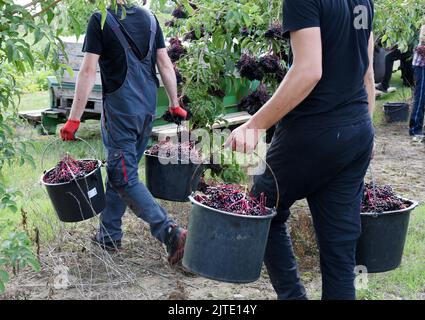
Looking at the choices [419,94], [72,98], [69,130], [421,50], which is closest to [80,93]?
[69,130]

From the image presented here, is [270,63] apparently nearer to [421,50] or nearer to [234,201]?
[234,201]

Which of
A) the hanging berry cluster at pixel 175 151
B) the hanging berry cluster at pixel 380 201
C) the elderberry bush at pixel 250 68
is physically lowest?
the hanging berry cluster at pixel 175 151

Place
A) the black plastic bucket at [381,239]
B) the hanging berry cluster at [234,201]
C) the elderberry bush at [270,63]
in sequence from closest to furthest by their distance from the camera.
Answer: the hanging berry cluster at [234,201] → the black plastic bucket at [381,239] → the elderberry bush at [270,63]

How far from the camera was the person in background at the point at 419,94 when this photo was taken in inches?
342

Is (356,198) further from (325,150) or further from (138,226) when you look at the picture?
(138,226)

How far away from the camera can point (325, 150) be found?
9.59 feet

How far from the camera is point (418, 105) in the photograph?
30.2ft

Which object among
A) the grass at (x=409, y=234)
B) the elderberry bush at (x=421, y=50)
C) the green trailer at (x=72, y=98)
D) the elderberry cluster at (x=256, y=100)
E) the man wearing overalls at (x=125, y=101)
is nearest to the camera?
the grass at (x=409, y=234)

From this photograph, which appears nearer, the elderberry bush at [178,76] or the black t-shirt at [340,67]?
the black t-shirt at [340,67]

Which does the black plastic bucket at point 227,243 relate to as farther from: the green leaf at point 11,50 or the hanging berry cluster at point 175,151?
the hanging berry cluster at point 175,151

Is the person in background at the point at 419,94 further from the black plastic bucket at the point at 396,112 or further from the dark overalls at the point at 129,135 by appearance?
the dark overalls at the point at 129,135

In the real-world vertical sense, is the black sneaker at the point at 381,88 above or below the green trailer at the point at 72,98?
below

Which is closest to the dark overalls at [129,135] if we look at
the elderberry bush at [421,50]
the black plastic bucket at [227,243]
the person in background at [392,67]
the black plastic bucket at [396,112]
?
the black plastic bucket at [227,243]

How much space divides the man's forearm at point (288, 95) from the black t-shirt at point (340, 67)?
0.14 m
